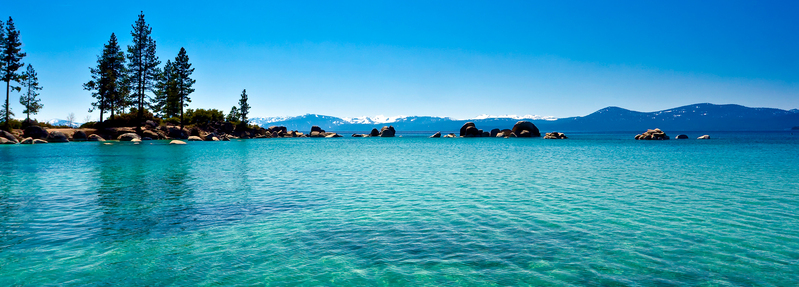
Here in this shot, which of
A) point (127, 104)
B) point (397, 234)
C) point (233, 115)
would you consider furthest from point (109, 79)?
point (397, 234)

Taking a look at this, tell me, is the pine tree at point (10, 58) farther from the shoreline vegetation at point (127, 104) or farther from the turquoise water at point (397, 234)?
the turquoise water at point (397, 234)

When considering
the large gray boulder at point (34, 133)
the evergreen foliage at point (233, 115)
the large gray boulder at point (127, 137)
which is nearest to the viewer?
the large gray boulder at point (34, 133)

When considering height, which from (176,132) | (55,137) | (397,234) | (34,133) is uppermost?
(176,132)

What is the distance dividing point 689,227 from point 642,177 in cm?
1334

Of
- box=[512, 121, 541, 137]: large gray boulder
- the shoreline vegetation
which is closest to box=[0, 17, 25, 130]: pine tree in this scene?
the shoreline vegetation

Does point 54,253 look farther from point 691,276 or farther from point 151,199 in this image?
point 691,276

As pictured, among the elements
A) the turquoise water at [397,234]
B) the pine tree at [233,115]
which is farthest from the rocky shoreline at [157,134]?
the turquoise water at [397,234]

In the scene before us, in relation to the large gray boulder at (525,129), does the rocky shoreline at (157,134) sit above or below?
below

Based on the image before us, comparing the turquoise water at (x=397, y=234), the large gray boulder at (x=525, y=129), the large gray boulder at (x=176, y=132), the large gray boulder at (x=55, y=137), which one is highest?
the large gray boulder at (x=525, y=129)

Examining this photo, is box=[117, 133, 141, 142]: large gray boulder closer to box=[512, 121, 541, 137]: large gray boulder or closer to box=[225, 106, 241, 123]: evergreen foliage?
box=[225, 106, 241, 123]: evergreen foliage

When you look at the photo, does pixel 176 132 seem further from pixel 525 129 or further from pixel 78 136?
pixel 525 129

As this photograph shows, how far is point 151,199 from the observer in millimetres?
14969

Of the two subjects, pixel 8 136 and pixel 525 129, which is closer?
pixel 8 136

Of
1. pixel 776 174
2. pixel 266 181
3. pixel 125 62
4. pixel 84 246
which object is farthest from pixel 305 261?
pixel 125 62
